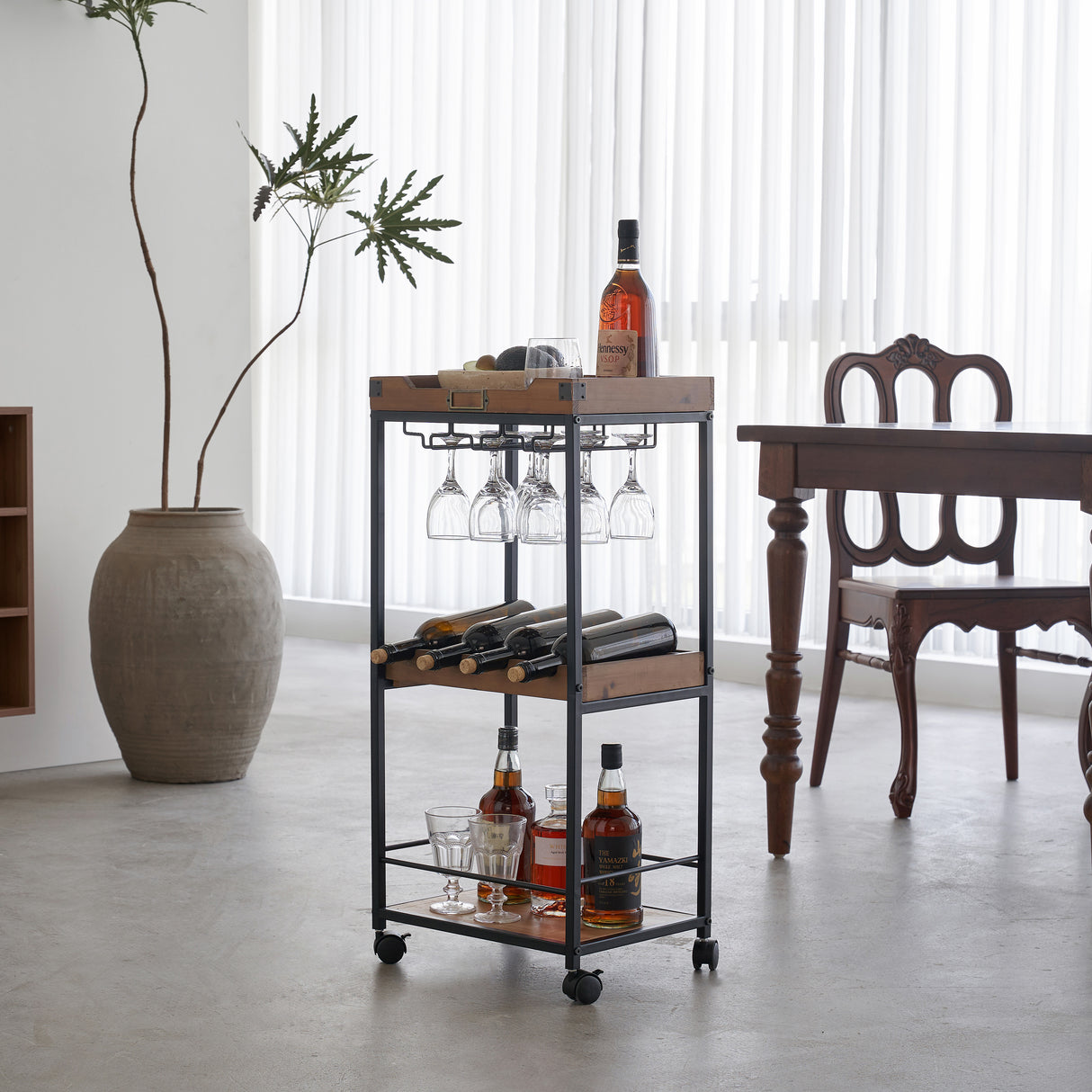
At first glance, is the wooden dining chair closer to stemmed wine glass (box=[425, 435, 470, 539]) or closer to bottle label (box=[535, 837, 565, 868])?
bottle label (box=[535, 837, 565, 868])

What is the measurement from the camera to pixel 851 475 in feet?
10.4

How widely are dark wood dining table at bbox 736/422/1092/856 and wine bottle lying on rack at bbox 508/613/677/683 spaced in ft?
2.36

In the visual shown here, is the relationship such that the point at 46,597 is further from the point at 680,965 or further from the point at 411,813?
the point at 680,965

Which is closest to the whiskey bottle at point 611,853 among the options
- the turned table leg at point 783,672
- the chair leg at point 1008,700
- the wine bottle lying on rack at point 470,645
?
the wine bottle lying on rack at point 470,645

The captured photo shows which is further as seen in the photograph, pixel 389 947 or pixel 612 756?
pixel 389 947

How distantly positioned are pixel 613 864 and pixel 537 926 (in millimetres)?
155

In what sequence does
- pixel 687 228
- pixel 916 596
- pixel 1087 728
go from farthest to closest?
pixel 687 228
pixel 916 596
pixel 1087 728

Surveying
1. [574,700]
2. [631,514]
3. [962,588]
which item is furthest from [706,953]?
[962,588]

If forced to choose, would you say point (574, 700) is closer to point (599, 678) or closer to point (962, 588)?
point (599, 678)

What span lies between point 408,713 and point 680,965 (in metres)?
2.45

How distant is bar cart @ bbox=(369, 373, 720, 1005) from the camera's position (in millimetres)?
2414

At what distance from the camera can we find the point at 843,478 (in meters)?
3.19

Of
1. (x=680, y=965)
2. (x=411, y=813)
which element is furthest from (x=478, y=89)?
(x=680, y=965)

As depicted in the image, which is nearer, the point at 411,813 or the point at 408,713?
the point at 411,813
